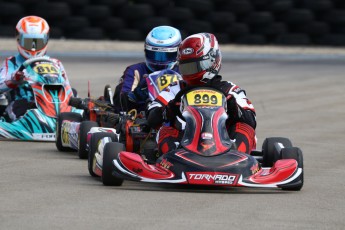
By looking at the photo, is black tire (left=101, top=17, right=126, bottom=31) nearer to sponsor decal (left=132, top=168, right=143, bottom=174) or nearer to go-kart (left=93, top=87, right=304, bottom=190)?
go-kart (left=93, top=87, right=304, bottom=190)

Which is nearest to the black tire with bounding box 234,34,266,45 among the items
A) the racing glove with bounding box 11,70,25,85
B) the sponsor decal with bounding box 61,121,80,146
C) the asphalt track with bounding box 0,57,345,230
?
the asphalt track with bounding box 0,57,345,230

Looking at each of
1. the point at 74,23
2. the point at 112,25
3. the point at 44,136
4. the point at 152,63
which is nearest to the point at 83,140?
the point at 152,63

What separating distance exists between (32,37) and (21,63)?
0.34 metres

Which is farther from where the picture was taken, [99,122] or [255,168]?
[99,122]

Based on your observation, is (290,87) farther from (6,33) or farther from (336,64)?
(6,33)

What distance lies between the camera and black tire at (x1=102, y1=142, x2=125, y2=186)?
734 cm

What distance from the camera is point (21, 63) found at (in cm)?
1192

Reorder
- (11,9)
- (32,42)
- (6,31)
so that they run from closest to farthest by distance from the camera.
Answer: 1. (32,42)
2. (11,9)
3. (6,31)

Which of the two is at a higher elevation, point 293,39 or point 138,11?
point 138,11

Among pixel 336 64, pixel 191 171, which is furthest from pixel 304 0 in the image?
pixel 191 171

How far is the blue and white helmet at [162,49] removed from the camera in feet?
33.7

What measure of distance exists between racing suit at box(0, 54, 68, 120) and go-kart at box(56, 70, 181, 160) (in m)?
0.79

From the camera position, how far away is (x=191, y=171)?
712 centimetres

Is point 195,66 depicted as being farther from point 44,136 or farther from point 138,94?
point 44,136
